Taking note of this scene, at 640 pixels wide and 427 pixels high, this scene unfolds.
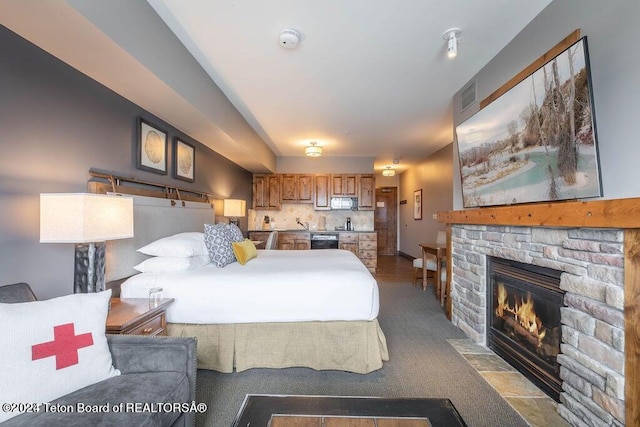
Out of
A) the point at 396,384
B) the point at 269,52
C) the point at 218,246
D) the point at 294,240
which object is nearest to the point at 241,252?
the point at 218,246

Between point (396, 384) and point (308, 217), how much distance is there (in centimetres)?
485

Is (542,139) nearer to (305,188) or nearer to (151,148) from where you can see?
(151,148)

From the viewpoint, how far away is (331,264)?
252 centimetres

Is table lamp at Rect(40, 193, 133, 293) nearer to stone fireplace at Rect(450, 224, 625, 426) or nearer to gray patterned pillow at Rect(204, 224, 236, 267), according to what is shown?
gray patterned pillow at Rect(204, 224, 236, 267)

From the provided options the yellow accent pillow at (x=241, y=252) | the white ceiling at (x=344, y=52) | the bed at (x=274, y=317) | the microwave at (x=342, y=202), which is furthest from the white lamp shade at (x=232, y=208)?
the microwave at (x=342, y=202)

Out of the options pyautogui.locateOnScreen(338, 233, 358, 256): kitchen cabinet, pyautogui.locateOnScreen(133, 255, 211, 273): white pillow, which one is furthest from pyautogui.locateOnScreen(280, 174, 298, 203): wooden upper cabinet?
pyautogui.locateOnScreen(133, 255, 211, 273): white pillow

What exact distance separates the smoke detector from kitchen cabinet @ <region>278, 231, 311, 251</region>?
4155 millimetres

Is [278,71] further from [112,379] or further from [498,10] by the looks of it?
[112,379]

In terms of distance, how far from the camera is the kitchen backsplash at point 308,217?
656 centimetres

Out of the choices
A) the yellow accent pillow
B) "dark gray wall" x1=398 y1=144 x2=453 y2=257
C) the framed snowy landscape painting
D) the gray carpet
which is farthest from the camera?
"dark gray wall" x1=398 y1=144 x2=453 y2=257

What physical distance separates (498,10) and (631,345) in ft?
7.01

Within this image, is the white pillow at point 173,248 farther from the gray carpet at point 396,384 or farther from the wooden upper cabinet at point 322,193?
the wooden upper cabinet at point 322,193

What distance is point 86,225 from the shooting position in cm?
151

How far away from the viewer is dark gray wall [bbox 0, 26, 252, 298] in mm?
1507
